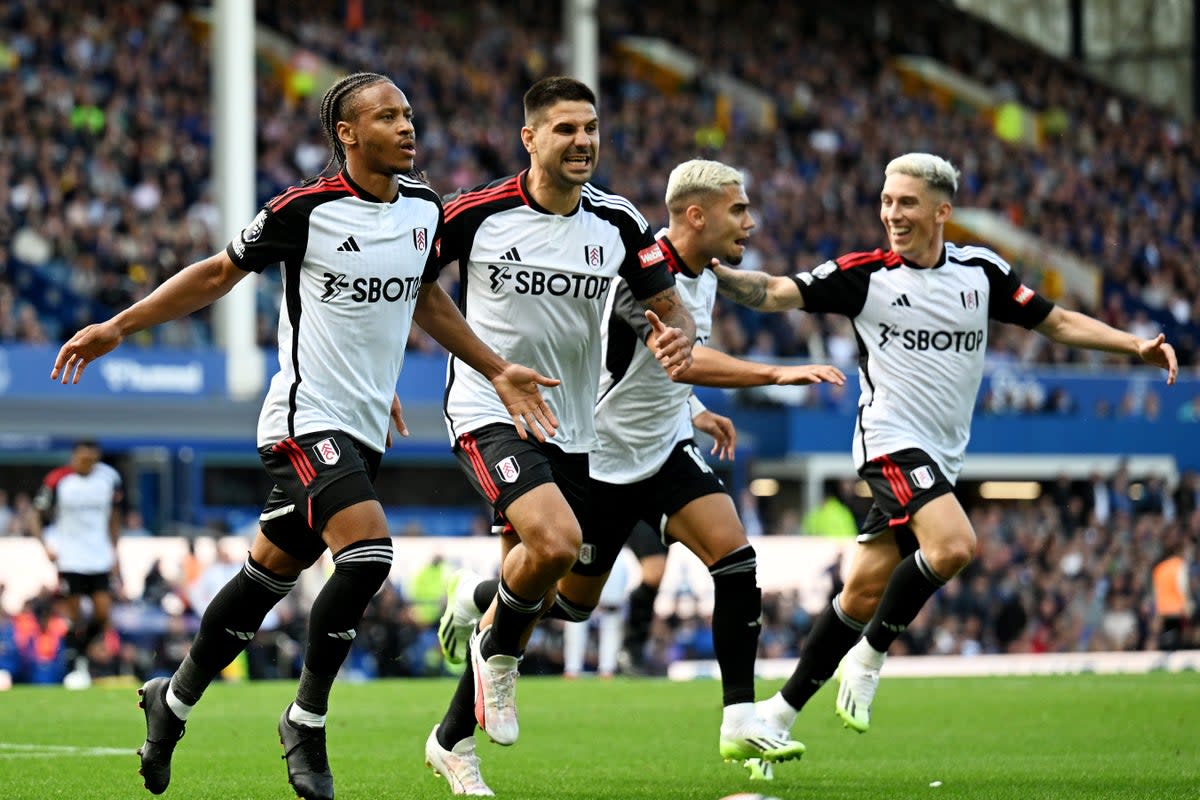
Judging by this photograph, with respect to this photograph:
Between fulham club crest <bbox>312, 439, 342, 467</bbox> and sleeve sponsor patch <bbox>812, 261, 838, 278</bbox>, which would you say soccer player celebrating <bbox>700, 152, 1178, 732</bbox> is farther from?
fulham club crest <bbox>312, 439, 342, 467</bbox>

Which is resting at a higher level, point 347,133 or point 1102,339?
point 347,133

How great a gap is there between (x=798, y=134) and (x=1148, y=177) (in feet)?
26.1

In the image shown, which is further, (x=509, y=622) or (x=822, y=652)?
(x=822, y=652)

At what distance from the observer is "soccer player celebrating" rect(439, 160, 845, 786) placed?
8.32 m

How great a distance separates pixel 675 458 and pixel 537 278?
4.22 ft

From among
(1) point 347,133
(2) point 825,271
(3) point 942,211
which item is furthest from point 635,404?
(1) point 347,133

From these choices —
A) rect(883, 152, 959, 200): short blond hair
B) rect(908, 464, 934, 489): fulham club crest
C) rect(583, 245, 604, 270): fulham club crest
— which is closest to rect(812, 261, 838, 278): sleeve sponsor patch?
rect(883, 152, 959, 200): short blond hair

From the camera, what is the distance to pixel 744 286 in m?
8.83

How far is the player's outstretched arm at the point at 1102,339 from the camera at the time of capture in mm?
8812

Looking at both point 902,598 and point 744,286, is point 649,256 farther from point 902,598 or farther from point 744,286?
point 902,598

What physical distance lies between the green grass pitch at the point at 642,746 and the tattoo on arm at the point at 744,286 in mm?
2082

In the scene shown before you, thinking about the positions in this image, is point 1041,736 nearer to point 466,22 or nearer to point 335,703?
point 335,703

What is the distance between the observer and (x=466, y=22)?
3759 cm

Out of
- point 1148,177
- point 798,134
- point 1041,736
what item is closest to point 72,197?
point 798,134
